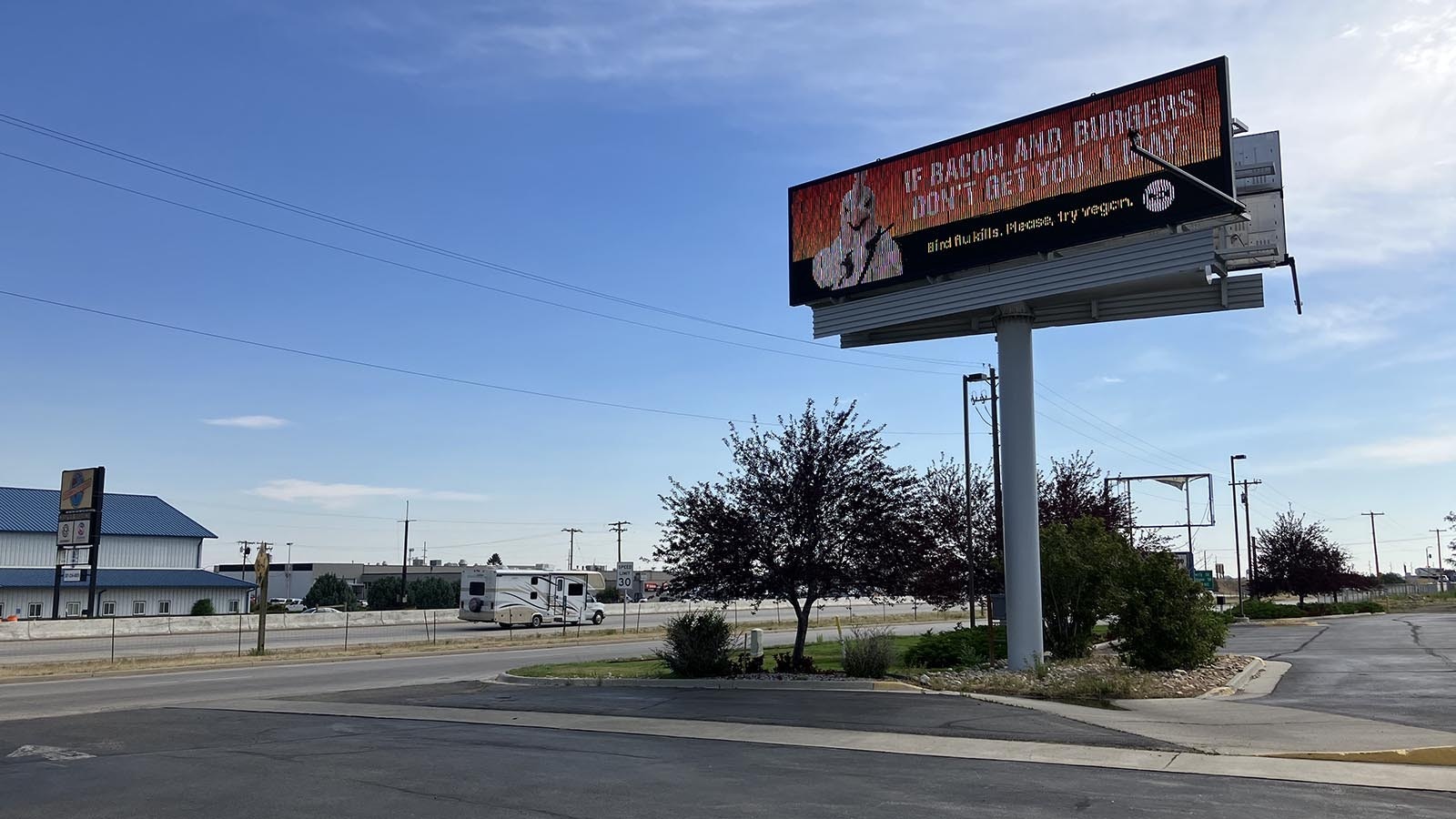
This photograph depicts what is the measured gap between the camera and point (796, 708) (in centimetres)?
1709

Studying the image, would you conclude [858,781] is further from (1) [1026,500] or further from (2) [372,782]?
(1) [1026,500]

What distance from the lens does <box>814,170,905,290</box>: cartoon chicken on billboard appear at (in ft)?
76.1

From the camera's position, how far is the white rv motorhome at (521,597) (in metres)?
55.5

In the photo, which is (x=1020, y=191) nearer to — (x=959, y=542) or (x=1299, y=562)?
(x=959, y=542)

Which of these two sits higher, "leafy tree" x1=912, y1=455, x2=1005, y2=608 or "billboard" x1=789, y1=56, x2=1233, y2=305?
"billboard" x1=789, y1=56, x2=1233, y2=305

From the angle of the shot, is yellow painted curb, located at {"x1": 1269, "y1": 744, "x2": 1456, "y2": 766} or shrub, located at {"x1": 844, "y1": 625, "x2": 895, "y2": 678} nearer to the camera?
yellow painted curb, located at {"x1": 1269, "y1": 744, "x2": 1456, "y2": 766}

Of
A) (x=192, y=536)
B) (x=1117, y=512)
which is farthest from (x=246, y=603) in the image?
(x=1117, y=512)

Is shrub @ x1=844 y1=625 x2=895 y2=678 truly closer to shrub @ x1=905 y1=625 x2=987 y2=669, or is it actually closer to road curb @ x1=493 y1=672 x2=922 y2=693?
road curb @ x1=493 y1=672 x2=922 y2=693

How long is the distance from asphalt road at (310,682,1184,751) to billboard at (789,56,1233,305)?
28.7ft

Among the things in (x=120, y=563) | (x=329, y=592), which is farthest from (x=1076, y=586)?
A: (x=329, y=592)

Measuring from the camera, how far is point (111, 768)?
12.6 meters

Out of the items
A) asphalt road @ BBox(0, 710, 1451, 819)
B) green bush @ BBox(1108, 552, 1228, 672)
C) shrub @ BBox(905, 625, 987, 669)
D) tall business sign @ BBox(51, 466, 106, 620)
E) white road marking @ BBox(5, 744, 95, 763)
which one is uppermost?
tall business sign @ BBox(51, 466, 106, 620)

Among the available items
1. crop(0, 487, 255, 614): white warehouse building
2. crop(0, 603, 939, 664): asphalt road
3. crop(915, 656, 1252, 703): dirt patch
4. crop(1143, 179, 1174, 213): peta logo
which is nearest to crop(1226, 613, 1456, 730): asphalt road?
crop(915, 656, 1252, 703): dirt patch

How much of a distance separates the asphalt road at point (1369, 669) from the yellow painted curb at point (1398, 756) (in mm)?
2622
